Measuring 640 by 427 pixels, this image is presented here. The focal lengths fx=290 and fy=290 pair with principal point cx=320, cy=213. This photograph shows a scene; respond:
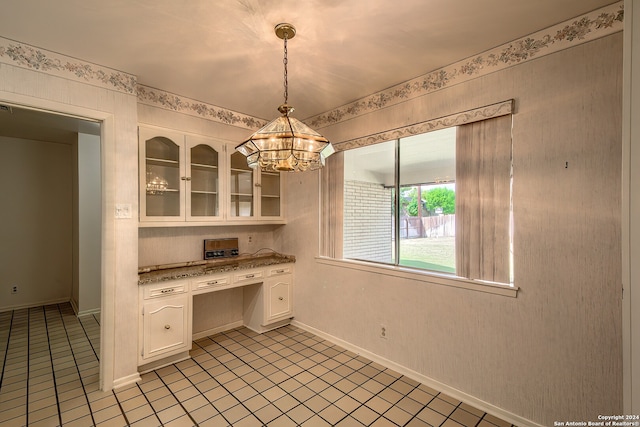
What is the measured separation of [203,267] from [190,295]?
0.34 metres

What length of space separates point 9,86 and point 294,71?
206 centimetres

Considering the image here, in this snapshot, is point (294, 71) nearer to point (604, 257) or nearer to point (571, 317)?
point (604, 257)

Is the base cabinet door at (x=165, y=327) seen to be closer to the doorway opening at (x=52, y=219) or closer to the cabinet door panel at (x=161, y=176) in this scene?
the cabinet door panel at (x=161, y=176)

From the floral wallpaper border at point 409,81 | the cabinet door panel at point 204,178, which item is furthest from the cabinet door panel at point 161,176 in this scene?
the floral wallpaper border at point 409,81

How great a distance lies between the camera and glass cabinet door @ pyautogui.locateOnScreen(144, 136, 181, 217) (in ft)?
9.42

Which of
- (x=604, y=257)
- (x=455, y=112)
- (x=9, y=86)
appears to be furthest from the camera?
(x=455, y=112)

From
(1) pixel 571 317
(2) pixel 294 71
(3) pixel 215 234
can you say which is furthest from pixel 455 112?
(3) pixel 215 234

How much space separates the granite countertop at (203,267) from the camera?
109 inches

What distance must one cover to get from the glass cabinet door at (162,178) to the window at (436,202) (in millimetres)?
1793

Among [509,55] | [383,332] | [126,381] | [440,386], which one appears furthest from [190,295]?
[509,55]

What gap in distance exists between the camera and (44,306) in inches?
177

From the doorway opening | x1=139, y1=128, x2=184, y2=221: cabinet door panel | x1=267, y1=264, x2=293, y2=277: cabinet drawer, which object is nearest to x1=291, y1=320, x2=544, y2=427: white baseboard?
x1=267, y1=264, x2=293, y2=277: cabinet drawer

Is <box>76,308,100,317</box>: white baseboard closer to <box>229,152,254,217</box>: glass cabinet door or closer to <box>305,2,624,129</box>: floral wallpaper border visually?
<box>229,152,254,217</box>: glass cabinet door

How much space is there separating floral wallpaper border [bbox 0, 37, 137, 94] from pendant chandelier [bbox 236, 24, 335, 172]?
155cm
